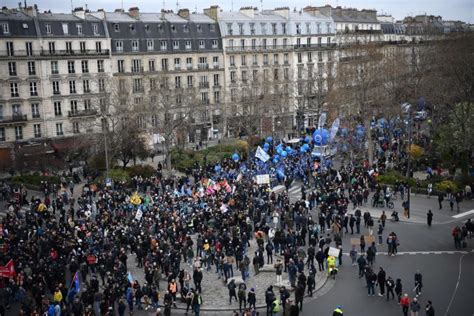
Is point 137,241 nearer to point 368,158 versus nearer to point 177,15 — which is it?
point 368,158

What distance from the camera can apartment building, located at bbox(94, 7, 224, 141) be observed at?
216ft

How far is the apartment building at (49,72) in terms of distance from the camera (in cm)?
6003

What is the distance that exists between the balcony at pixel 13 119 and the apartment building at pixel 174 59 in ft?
33.3

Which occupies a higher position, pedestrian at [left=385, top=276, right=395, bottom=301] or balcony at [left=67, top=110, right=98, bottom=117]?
balcony at [left=67, top=110, right=98, bottom=117]

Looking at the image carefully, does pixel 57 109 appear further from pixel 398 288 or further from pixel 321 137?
pixel 398 288

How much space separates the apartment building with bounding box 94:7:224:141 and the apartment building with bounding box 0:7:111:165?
2.50 metres

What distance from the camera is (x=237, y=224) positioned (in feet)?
111

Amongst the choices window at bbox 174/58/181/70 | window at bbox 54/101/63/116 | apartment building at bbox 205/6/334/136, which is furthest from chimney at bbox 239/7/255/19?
window at bbox 54/101/63/116

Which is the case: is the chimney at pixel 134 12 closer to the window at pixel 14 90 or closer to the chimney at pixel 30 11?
the chimney at pixel 30 11

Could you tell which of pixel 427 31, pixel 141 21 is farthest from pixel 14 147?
pixel 427 31

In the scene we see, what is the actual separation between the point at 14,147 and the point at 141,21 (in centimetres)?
2098

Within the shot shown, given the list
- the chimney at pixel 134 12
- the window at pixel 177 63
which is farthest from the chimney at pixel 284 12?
the chimney at pixel 134 12

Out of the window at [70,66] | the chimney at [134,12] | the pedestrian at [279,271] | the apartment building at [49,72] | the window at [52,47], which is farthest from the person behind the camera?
the chimney at [134,12]

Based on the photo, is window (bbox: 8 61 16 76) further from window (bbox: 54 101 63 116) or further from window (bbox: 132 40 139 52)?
window (bbox: 132 40 139 52)
